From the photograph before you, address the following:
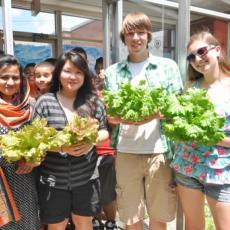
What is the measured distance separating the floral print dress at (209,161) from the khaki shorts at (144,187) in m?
0.31

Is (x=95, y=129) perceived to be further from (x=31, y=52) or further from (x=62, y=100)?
(x=31, y=52)

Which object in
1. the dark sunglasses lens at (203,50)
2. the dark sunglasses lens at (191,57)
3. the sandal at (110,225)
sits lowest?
the sandal at (110,225)

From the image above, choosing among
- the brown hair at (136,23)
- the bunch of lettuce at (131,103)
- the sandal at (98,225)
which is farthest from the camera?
the sandal at (98,225)

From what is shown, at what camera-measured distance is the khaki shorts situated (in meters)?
2.54

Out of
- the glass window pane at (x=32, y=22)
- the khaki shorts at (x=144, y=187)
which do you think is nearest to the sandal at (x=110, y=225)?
the khaki shorts at (x=144, y=187)

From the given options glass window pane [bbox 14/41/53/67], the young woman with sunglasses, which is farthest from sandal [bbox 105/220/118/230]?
glass window pane [bbox 14/41/53/67]

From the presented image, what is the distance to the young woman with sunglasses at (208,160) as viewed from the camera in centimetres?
210

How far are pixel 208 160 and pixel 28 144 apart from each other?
1.12 m

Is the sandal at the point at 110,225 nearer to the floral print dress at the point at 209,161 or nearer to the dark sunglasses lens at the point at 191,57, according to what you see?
the floral print dress at the point at 209,161

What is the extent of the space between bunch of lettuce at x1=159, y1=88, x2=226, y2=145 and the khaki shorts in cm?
55

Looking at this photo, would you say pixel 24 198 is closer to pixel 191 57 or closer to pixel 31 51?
pixel 191 57

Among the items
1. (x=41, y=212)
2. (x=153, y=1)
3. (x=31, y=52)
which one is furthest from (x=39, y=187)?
(x=31, y=52)

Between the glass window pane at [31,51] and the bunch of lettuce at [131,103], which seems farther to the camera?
the glass window pane at [31,51]

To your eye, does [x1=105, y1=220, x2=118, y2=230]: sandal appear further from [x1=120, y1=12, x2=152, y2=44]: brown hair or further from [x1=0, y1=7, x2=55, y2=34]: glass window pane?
[x1=0, y1=7, x2=55, y2=34]: glass window pane
